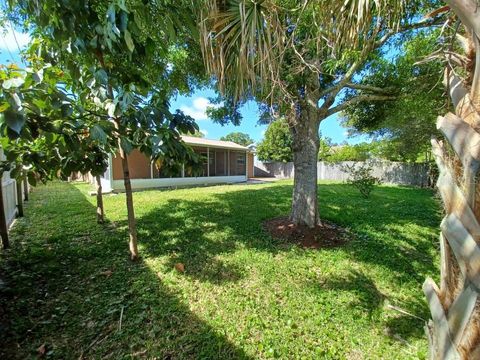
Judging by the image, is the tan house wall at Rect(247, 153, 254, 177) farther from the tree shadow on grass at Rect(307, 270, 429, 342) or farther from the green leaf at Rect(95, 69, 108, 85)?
the green leaf at Rect(95, 69, 108, 85)

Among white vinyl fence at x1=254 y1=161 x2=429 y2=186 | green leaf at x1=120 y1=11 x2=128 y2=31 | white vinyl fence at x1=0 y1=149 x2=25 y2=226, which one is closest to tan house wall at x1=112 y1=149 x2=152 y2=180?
white vinyl fence at x1=0 y1=149 x2=25 y2=226

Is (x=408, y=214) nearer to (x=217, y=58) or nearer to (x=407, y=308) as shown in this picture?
(x=407, y=308)

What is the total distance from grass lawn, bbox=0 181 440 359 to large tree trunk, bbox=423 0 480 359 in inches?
55.0

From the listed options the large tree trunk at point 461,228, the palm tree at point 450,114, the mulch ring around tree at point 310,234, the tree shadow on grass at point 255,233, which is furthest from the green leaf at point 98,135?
the mulch ring around tree at point 310,234

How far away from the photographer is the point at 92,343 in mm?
2137

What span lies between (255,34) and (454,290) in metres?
2.02

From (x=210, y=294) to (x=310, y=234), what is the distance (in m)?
2.47

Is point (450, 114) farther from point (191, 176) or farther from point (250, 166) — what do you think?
point (250, 166)

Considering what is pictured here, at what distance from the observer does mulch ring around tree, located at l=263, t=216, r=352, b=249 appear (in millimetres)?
4402

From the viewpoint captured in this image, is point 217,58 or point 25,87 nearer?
point 25,87

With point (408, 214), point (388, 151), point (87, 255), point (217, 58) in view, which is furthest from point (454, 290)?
point (388, 151)

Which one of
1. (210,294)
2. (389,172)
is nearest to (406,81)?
(210,294)

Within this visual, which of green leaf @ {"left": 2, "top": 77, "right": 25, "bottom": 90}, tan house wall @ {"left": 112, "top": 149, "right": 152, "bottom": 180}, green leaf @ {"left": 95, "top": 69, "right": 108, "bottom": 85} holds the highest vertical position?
green leaf @ {"left": 95, "top": 69, "right": 108, "bottom": 85}

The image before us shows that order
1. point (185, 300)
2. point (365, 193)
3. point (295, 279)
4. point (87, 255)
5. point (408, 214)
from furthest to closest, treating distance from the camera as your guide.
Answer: point (365, 193) < point (408, 214) < point (87, 255) < point (295, 279) < point (185, 300)
